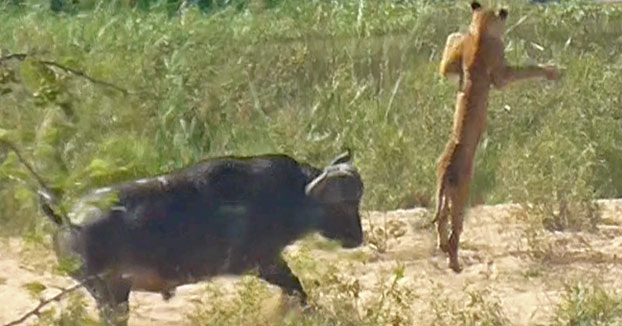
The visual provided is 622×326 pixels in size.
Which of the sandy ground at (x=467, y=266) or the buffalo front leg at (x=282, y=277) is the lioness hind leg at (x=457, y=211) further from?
the buffalo front leg at (x=282, y=277)

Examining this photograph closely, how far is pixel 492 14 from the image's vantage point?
702cm

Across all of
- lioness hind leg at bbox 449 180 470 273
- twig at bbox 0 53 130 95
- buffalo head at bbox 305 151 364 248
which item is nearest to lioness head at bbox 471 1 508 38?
lioness hind leg at bbox 449 180 470 273

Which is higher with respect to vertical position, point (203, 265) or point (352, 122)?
point (203, 265)

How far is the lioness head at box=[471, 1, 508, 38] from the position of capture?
22.8 feet

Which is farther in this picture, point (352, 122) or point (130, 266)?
point (352, 122)

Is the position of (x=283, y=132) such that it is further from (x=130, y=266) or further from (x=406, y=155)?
(x=130, y=266)

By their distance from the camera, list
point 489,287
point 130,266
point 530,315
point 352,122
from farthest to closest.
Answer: point 352,122 → point 489,287 → point 530,315 → point 130,266

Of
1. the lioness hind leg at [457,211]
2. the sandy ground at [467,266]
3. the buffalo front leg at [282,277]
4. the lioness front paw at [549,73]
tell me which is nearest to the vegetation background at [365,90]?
the sandy ground at [467,266]

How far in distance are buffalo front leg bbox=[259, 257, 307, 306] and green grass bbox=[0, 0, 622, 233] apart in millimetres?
1124

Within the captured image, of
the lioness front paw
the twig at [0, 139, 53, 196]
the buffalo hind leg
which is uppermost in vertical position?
the twig at [0, 139, 53, 196]

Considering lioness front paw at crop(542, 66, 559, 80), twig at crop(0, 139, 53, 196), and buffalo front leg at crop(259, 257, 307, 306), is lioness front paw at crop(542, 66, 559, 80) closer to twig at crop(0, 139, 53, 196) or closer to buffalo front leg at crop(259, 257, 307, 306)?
buffalo front leg at crop(259, 257, 307, 306)

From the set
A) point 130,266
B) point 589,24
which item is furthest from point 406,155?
point 589,24

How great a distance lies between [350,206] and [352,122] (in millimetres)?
4335

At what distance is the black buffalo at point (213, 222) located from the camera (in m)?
6.16
